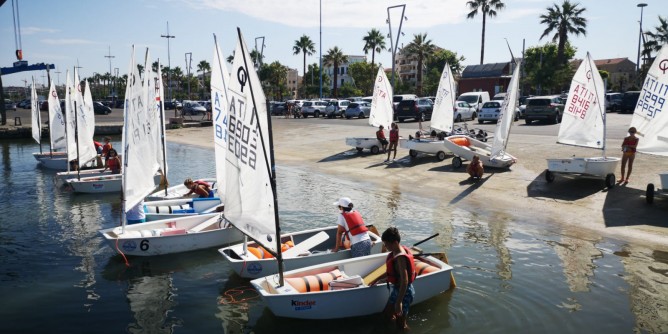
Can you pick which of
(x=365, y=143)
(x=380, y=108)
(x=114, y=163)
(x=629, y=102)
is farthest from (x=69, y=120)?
(x=629, y=102)

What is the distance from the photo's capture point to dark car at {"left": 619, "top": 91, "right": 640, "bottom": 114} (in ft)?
145

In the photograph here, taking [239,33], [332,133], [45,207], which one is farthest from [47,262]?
[332,133]

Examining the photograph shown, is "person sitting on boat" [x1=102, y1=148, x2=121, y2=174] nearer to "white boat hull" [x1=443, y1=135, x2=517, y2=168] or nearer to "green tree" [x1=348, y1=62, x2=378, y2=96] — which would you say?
"white boat hull" [x1=443, y1=135, x2=517, y2=168]

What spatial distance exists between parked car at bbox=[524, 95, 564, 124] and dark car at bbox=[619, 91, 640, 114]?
11.2m

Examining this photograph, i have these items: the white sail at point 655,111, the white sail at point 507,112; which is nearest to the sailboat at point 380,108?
the white sail at point 507,112

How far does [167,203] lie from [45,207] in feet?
18.3

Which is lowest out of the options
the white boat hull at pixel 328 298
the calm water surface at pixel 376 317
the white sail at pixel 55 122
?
the calm water surface at pixel 376 317

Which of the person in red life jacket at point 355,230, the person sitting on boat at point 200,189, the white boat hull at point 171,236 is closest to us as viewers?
the person in red life jacket at point 355,230

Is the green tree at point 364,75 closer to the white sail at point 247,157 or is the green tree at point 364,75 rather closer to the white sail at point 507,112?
the white sail at point 507,112

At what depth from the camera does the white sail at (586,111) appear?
18.5m

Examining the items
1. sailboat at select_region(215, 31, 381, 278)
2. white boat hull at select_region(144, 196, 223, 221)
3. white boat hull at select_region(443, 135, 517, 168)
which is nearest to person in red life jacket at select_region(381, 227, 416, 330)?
sailboat at select_region(215, 31, 381, 278)

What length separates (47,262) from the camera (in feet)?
40.2

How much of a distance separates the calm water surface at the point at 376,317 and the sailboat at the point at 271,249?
38 centimetres

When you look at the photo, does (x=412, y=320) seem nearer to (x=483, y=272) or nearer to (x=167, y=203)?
(x=483, y=272)
